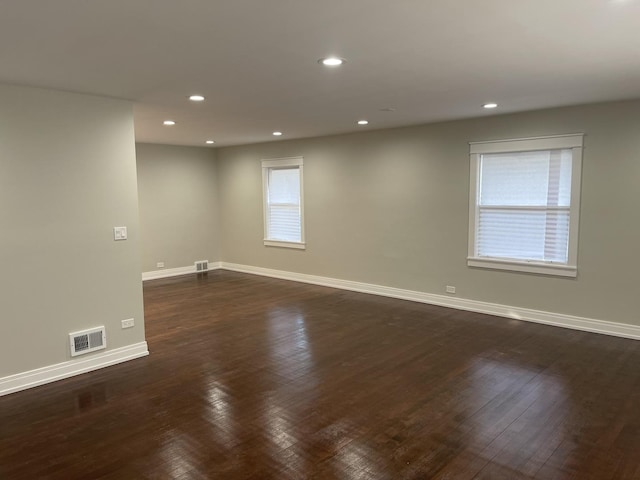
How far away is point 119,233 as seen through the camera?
13.3 ft

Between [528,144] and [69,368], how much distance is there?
5.21m

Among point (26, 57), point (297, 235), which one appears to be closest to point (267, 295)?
point (297, 235)

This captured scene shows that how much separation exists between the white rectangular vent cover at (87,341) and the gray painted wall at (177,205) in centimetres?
390

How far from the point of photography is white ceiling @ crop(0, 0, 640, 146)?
6.99 feet

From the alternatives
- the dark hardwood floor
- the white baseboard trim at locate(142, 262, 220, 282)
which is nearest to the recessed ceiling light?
the dark hardwood floor

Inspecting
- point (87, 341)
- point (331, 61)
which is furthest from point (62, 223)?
point (331, 61)

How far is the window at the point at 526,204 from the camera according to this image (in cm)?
488

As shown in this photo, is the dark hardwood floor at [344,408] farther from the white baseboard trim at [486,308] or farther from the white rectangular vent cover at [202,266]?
the white rectangular vent cover at [202,266]

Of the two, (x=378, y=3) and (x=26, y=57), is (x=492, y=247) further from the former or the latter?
(x=26, y=57)

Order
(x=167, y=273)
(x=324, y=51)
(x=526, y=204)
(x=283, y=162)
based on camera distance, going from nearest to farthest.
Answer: (x=324, y=51), (x=526, y=204), (x=283, y=162), (x=167, y=273)

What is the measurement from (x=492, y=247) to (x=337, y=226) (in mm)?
2467

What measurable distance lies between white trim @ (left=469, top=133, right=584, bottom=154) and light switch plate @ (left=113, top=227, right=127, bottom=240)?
4119 millimetres

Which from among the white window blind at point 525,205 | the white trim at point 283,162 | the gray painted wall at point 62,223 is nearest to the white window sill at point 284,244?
the white trim at point 283,162

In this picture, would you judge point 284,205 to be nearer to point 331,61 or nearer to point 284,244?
point 284,244
